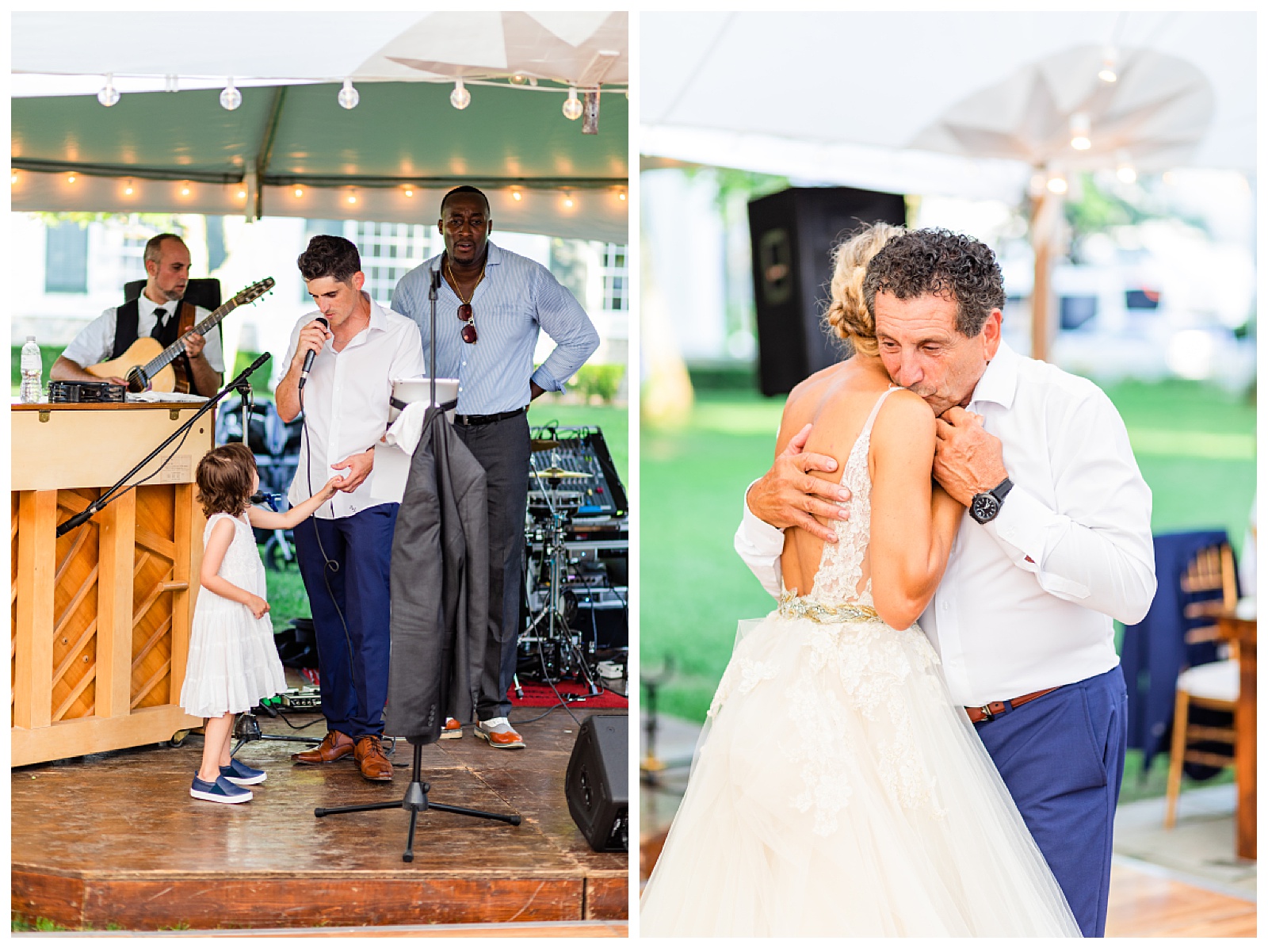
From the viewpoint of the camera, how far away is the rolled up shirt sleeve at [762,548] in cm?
253

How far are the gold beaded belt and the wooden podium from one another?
2587mm

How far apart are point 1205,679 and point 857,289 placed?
3785mm

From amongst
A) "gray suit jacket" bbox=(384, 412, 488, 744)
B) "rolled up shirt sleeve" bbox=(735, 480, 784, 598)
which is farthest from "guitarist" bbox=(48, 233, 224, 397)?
"rolled up shirt sleeve" bbox=(735, 480, 784, 598)

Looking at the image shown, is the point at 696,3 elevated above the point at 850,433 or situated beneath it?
elevated above

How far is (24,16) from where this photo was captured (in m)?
3.11

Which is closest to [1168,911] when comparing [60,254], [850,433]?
[850,433]

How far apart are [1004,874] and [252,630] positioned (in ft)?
7.96

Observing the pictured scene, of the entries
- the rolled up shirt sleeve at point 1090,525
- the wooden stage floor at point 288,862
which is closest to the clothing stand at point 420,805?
the wooden stage floor at point 288,862

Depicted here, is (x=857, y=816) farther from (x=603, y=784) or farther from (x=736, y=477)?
(x=736, y=477)

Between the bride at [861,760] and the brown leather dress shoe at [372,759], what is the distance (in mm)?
1630

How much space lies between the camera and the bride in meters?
2.27

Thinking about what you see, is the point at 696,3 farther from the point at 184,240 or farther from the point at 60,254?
the point at 60,254

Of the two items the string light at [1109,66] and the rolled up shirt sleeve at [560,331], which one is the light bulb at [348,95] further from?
the string light at [1109,66]

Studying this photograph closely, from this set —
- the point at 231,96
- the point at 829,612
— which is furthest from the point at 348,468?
the point at 829,612
